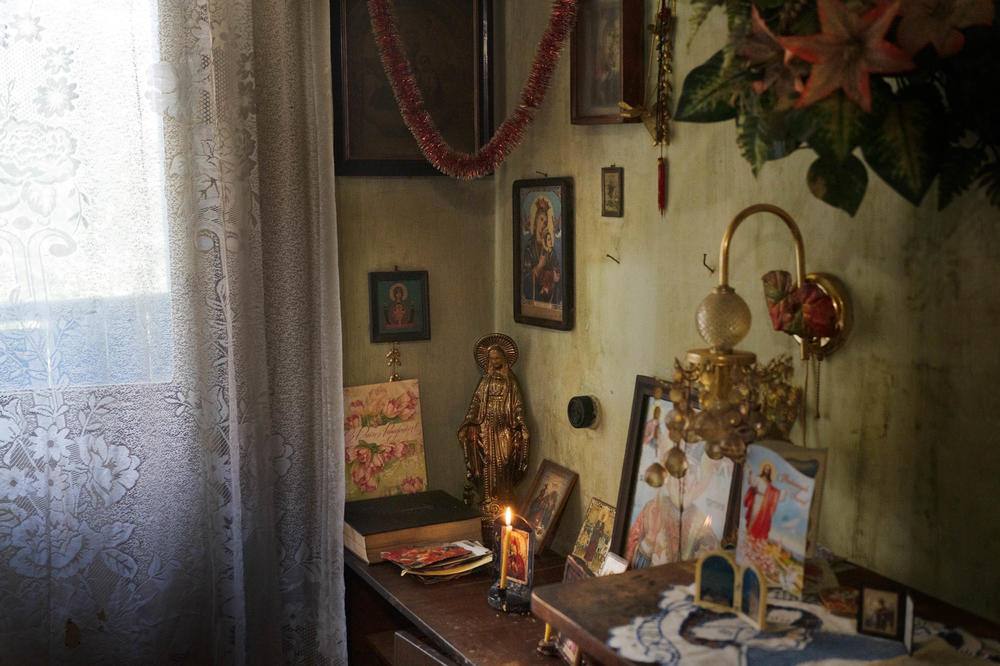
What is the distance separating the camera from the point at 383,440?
242cm

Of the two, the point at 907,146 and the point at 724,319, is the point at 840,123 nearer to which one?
the point at 907,146

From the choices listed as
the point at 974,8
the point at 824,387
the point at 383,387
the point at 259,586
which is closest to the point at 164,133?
the point at 383,387

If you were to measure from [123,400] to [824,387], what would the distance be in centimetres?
136

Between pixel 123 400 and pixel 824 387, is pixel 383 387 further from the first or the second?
pixel 824 387

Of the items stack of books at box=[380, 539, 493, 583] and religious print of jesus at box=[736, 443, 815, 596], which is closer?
religious print of jesus at box=[736, 443, 815, 596]

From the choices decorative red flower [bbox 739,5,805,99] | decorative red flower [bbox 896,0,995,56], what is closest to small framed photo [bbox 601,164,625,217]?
decorative red flower [bbox 739,5,805,99]

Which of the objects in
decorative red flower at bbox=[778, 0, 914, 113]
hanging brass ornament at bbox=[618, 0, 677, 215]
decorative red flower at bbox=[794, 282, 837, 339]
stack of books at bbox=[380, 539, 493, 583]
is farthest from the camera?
stack of books at bbox=[380, 539, 493, 583]

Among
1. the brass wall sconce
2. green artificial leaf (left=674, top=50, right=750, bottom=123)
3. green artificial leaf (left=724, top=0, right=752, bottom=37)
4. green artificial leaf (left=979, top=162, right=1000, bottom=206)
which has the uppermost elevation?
green artificial leaf (left=724, top=0, right=752, bottom=37)

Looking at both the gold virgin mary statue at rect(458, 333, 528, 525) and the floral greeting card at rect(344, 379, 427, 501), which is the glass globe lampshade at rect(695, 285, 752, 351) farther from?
the floral greeting card at rect(344, 379, 427, 501)

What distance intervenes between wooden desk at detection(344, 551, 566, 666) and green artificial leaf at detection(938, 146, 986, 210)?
100 cm

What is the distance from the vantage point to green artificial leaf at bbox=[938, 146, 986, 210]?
1119 mm

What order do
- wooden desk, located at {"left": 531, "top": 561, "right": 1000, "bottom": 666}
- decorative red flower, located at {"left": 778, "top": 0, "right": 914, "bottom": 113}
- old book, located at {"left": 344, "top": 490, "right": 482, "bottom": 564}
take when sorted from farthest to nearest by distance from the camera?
old book, located at {"left": 344, "top": 490, "right": 482, "bottom": 564}, wooden desk, located at {"left": 531, "top": 561, "right": 1000, "bottom": 666}, decorative red flower, located at {"left": 778, "top": 0, "right": 914, "bottom": 113}

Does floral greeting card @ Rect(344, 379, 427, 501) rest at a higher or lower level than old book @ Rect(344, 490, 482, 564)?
higher

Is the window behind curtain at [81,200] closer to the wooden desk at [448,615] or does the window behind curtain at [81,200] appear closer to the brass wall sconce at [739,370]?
the wooden desk at [448,615]
